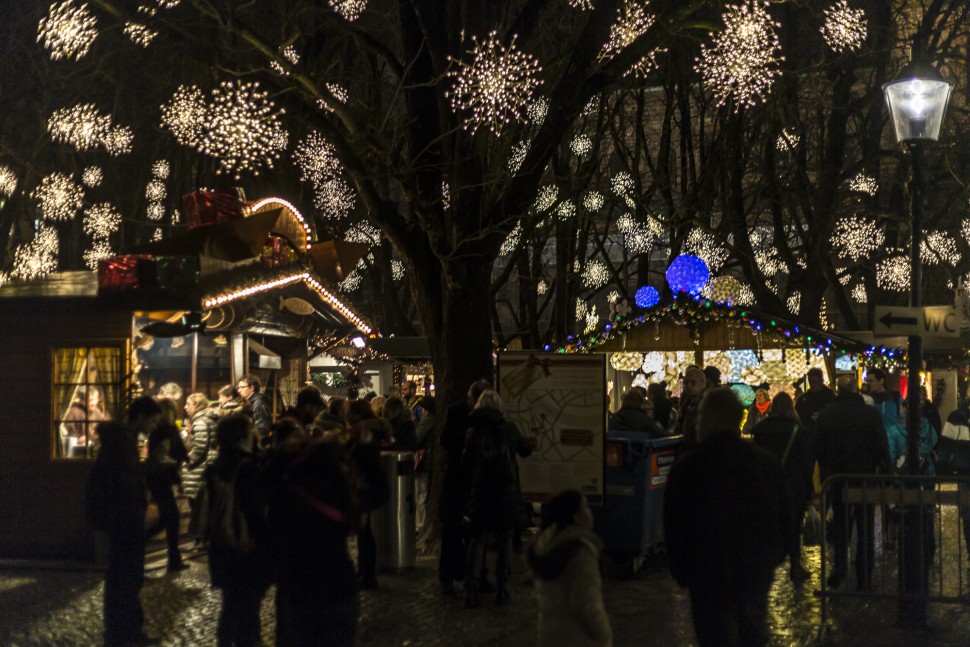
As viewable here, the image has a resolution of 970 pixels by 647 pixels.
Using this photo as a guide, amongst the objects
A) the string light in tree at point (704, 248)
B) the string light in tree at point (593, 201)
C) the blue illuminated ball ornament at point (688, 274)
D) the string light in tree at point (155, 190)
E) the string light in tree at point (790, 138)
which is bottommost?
the blue illuminated ball ornament at point (688, 274)

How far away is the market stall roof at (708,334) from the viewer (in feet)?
66.9

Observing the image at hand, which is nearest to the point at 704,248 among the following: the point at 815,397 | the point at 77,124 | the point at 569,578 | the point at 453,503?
the point at 77,124

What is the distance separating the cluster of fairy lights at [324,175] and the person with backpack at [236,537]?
15.4 m

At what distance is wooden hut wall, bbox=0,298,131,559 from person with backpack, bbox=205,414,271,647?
595cm

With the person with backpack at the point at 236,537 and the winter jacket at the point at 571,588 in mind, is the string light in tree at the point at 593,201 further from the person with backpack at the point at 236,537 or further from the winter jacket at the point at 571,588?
the winter jacket at the point at 571,588

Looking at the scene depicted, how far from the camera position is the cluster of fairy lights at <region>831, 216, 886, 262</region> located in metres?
29.3

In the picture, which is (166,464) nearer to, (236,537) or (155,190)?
(236,537)

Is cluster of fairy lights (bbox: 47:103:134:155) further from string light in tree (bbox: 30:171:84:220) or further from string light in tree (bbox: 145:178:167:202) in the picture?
string light in tree (bbox: 145:178:167:202)

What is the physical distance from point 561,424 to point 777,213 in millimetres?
15007

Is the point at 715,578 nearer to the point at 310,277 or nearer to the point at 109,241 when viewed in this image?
the point at 310,277

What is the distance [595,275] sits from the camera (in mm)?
36250

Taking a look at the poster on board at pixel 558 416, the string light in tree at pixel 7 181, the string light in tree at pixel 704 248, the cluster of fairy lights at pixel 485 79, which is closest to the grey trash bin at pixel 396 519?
the poster on board at pixel 558 416

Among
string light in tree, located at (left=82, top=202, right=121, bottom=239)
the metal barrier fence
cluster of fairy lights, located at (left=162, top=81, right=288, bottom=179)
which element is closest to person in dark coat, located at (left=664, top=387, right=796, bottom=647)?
the metal barrier fence

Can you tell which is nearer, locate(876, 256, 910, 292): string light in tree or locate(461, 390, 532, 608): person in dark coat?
locate(461, 390, 532, 608): person in dark coat
